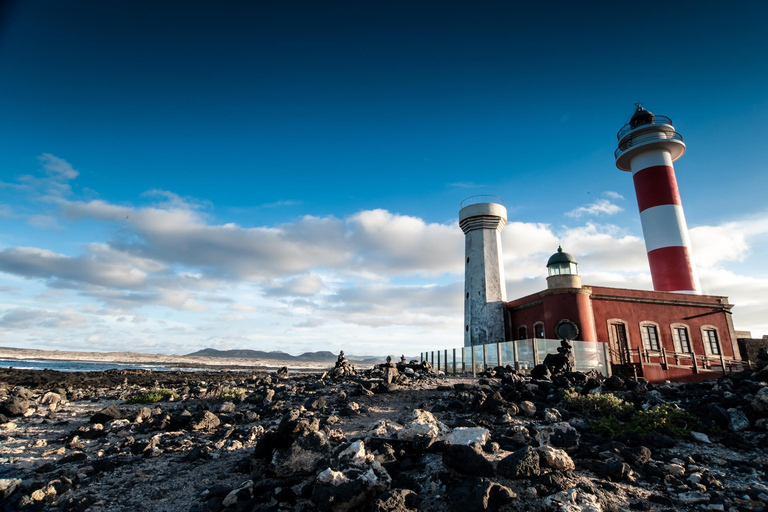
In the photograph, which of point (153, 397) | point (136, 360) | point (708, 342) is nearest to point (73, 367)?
point (136, 360)

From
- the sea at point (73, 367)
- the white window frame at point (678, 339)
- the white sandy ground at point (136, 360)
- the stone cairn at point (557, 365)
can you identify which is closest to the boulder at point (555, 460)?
the stone cairn at point (557, 365)

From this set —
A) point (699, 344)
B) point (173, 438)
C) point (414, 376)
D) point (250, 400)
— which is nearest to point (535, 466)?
point (173, 438)

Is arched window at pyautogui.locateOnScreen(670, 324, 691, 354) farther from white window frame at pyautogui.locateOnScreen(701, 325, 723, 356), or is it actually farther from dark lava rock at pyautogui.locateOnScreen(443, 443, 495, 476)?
dark lava rock at pyautogui.locateOnScreen(443, 443, 495, 476)

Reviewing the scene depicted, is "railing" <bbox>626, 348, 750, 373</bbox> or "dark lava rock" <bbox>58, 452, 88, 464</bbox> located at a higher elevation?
"railing" <bbox>626, 348, 750, 373</bbox>

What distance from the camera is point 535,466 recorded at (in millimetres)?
A: 4750

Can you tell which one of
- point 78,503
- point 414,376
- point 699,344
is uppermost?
point 699,344

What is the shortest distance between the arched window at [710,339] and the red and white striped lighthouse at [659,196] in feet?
7.12

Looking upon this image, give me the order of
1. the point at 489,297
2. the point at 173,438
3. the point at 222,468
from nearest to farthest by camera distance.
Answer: the point at 222,468 → the point at 173,438 → the point at 489,297

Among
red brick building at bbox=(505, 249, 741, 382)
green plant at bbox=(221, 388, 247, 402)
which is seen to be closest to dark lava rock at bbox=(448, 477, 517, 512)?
green plant at bbox=(221, 388, 247, 402)

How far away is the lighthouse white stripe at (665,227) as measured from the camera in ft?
80.6

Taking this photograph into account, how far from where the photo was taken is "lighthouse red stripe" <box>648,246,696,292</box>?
2408cm

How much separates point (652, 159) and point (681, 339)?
11.4m

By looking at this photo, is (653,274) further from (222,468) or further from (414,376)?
(222,468)

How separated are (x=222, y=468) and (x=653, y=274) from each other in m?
27.1
